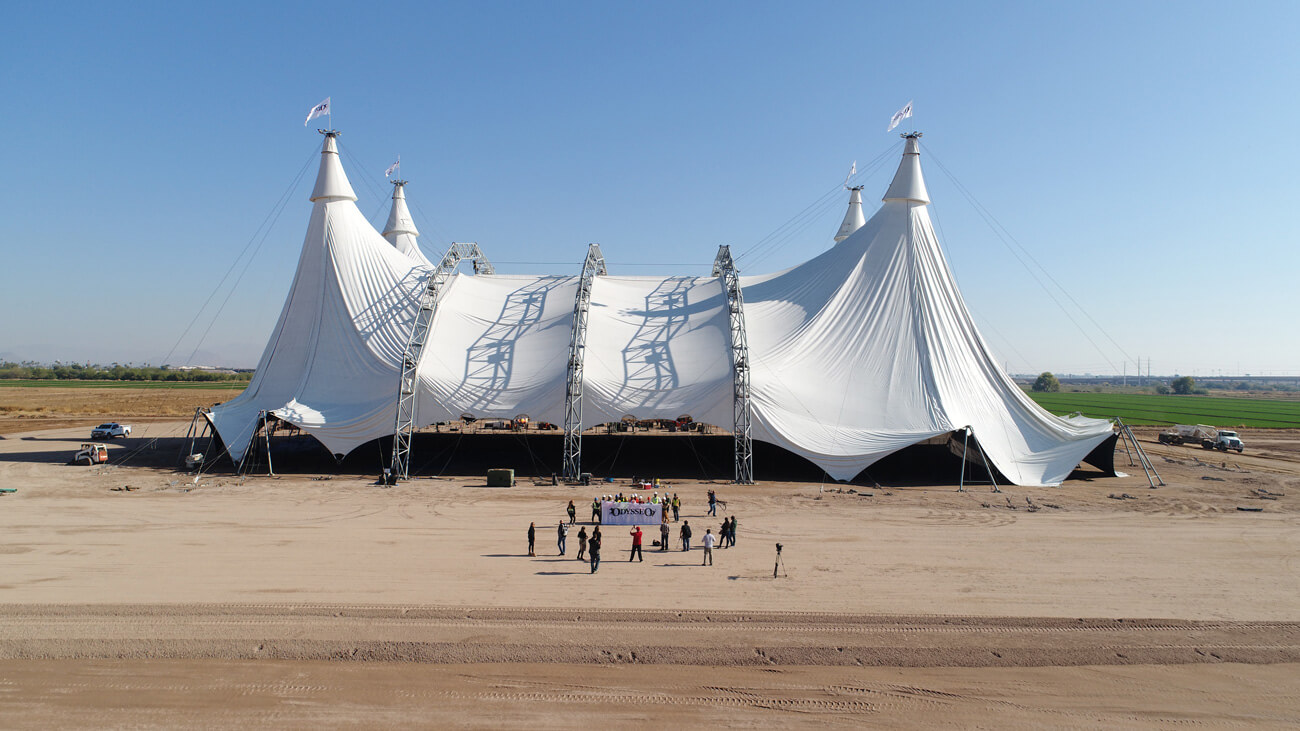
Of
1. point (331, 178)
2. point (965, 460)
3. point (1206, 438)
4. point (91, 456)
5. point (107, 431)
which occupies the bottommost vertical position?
point (91, 456)

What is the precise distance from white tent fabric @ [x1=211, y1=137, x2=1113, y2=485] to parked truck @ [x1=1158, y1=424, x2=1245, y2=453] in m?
21.3

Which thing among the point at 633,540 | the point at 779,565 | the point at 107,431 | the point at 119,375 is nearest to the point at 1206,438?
the point at 779,565

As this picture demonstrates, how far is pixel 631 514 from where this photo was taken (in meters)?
19.3

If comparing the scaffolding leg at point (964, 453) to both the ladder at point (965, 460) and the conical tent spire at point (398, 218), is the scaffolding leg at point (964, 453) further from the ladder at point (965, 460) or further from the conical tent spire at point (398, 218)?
the conical tent spire at point (398, 218)

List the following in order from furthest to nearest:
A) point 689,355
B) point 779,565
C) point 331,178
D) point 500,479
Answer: point 331,178, point 689,355, point 500,479, point 779,565

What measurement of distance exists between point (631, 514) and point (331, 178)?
939 inches

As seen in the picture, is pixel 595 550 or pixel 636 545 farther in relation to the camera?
pixel 636 545

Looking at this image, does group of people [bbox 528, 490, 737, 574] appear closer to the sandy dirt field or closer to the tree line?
the sandy dirt field

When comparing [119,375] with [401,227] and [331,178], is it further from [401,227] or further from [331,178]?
[331,178]

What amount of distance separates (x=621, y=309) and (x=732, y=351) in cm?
675

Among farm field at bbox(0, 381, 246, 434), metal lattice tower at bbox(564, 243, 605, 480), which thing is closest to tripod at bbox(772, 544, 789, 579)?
metal lattice tower at bbox(564, 243, 605, 480)

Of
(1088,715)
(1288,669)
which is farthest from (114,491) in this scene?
(1288,669)

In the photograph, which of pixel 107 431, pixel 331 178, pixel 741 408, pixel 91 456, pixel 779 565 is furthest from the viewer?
pixel 107 431

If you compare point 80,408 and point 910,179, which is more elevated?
point 910,179
